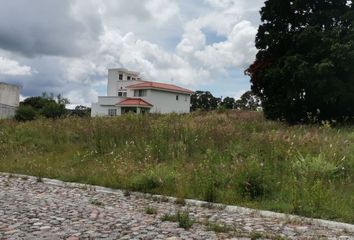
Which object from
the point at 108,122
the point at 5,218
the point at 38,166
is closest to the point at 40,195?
the point at 5,218

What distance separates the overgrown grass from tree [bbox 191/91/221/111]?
198 feet

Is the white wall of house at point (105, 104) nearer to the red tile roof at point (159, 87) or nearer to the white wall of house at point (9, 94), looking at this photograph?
the red tile roof at point (159, 87)

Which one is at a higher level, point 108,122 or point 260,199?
point 108,122

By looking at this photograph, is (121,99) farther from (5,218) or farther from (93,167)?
(5,218)

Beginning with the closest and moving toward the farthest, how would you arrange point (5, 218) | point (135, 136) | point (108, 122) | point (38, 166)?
point (5, 218) → point (38, 166) → point (135, 136) → point (108, 122)

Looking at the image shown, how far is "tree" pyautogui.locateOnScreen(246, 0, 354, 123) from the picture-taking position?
18594mm

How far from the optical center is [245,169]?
8344mm

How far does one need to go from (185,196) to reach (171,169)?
168 cm

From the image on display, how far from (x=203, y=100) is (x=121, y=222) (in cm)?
7409

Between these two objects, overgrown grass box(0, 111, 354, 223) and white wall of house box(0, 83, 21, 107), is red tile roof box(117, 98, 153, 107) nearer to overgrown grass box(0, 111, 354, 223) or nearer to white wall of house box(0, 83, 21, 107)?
white wall of house box(0, 83, 21, 107)

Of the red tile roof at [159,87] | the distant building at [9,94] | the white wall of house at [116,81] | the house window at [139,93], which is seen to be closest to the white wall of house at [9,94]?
the distant building at [9,94]

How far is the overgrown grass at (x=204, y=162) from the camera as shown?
7.60m

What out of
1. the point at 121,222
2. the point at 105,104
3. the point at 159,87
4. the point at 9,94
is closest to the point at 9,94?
the point at 9,94

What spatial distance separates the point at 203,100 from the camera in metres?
79.7
